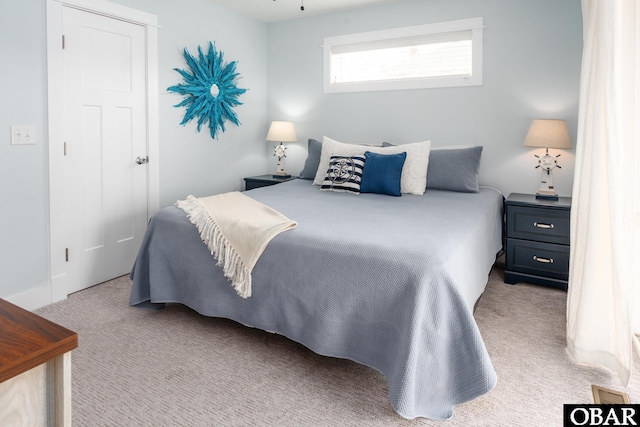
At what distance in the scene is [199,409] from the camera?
5.97 ft

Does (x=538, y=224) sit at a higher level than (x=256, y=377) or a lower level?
higher

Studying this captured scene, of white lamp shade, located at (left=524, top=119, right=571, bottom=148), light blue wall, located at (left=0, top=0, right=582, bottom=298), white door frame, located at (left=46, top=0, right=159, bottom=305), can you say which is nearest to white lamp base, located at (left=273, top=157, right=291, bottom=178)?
light blue wall, located at (left=0, top=0, right=582, bottom=298)

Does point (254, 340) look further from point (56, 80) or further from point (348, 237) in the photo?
point (56, 80)

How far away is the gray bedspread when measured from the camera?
68.1 inches

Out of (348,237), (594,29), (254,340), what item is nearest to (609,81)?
(594,29)

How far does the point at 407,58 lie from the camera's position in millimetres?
4137

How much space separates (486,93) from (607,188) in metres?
1.98

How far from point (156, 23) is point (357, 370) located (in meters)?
3.17

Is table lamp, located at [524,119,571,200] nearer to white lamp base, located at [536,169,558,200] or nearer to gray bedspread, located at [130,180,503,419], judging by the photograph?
white lamp base, located at [536,169,558,200]

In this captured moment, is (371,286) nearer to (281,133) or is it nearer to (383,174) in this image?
(383,174)

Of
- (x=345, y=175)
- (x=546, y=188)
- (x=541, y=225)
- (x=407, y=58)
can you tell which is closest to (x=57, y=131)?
(x=345, y=175)

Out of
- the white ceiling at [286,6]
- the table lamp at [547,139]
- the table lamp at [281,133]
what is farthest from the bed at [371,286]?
the white ceiling at [286,6]

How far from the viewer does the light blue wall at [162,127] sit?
8.77 ft

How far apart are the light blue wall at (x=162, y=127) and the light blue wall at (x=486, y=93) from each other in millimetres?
616
